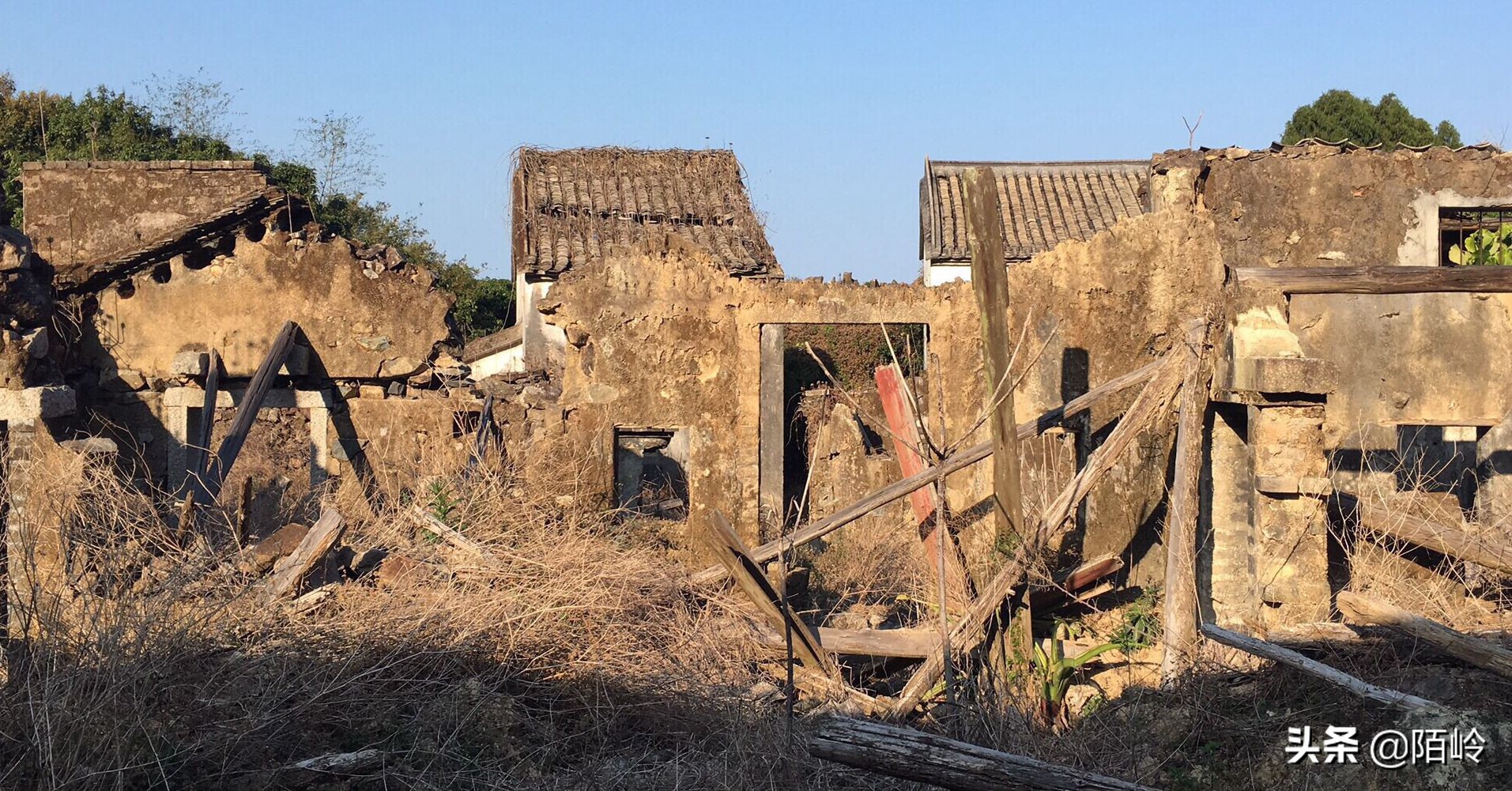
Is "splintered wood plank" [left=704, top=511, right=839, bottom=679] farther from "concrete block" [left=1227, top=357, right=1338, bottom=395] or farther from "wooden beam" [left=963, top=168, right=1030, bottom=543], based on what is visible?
"concrete block" [left=1227, top=357, right=1338, bottom=395]

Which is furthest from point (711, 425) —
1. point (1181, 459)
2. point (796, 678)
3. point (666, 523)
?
point (1181, 459)

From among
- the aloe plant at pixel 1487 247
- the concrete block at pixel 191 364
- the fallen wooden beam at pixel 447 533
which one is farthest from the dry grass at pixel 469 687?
the aloe plant at pixel 1487 247

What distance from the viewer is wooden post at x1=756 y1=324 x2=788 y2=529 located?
35.3ft

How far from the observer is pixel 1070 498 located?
8391 mm

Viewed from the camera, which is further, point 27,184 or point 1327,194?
point 27,184

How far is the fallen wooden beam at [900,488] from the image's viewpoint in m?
8.50

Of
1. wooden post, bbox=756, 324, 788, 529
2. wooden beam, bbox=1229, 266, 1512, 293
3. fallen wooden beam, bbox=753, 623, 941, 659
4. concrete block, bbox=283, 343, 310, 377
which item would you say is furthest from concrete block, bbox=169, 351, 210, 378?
wooden beam, bbox=1229, 266, 1512, 293

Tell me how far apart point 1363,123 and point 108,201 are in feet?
86.9

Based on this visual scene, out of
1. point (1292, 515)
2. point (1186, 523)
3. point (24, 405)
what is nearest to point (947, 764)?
point (1186, 523)

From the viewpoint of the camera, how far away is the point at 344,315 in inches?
482

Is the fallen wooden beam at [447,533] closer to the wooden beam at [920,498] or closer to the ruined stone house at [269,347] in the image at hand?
the wooden beam at [920,498]

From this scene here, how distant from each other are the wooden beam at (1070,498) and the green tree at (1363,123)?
23.8 meters

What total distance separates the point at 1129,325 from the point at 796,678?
13.7 feet

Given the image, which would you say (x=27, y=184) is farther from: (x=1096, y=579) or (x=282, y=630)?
(x=1096, y=579)
